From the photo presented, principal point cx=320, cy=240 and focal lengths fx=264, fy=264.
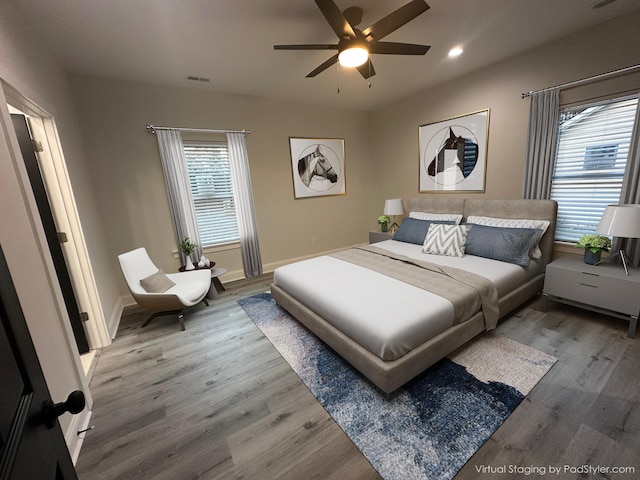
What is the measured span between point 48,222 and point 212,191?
1.94 m

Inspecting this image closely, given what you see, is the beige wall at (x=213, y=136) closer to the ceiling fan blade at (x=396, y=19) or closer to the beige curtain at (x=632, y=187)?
the ceiling fan blade at (x=396, y=19)

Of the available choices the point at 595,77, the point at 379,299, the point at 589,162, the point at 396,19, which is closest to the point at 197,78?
the point at 396,19

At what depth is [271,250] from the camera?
4578 millimetres

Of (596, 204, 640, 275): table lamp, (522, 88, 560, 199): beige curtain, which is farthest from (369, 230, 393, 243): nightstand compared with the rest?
(596, 204, 640, 275): table lamp

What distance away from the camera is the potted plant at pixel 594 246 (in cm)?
251

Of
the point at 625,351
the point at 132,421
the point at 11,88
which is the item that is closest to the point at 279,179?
the point at 11,88

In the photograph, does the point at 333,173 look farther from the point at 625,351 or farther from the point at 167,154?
the point at 625,351

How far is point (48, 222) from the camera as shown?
2266 millimetres

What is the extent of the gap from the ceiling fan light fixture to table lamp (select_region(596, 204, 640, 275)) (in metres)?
2.52

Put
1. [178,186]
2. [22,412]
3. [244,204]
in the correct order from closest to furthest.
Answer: [22,412] < [178,186] < [244,204]

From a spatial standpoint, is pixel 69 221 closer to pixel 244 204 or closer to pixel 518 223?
pixel 244 204

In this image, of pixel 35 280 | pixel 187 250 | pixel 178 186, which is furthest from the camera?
pixel 178 186

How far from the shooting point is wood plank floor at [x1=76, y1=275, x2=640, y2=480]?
144cm

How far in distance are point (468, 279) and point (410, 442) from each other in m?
1.45
